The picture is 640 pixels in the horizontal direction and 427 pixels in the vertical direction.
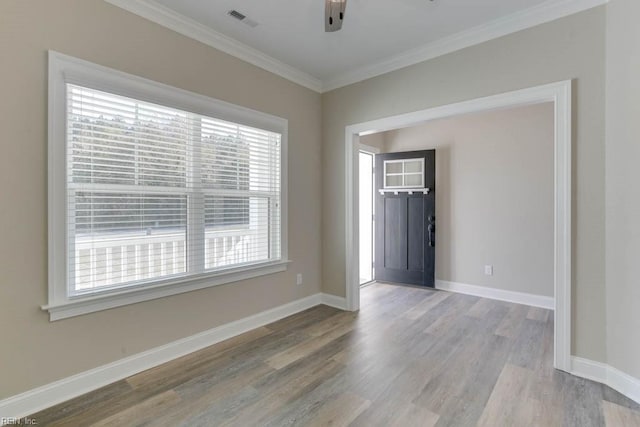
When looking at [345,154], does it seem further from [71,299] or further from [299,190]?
[71,299]

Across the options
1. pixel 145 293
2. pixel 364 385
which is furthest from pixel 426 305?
pixel 145 293

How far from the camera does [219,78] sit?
2.92m

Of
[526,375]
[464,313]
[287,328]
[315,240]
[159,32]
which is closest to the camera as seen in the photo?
[526,375]

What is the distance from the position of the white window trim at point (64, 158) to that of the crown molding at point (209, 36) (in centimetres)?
51

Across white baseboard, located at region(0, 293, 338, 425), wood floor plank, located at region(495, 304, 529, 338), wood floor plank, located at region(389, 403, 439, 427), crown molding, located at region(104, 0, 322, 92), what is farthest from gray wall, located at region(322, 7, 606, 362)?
white baseboard, located at region(0, 293, 338, 425)

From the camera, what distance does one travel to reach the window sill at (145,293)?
2.04 m

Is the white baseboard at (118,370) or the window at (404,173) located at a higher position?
the window at (404,173)

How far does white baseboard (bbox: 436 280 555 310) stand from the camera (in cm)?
391

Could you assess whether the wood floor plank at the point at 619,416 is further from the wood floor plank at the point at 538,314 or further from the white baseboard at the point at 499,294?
the white baseboard at the point at 499,294

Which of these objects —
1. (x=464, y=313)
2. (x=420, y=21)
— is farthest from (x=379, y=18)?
(x=464, y=313)

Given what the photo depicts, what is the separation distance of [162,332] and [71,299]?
0.72 metres

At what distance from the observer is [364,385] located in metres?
2.21

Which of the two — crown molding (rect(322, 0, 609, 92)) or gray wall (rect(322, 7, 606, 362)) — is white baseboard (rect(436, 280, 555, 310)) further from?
crown molding (rect(322, 0, 609, 92))

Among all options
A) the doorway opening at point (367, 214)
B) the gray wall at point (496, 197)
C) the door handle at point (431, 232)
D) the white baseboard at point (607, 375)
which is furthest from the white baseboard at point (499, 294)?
the white baseboard at point (607, 375)
